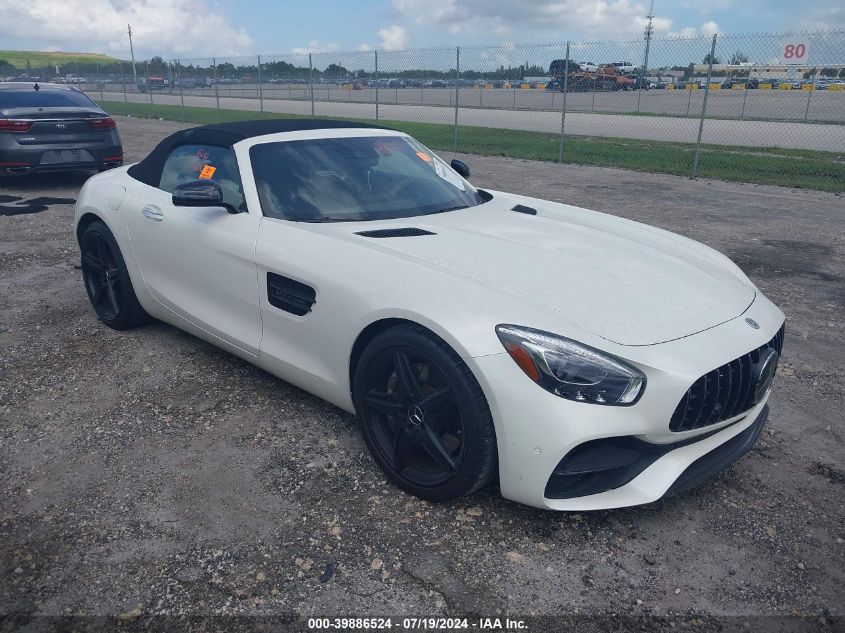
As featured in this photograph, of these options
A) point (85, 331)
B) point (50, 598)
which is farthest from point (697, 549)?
point (85, 331)

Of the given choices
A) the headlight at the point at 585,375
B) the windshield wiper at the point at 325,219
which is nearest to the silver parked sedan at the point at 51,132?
the windshield wiper at the point at 325,219

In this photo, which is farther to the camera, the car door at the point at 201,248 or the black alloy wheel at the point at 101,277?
the black alloy wheel at the point at 101,277

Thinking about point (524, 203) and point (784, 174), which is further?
point (784, 174)

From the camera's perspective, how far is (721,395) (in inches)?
104

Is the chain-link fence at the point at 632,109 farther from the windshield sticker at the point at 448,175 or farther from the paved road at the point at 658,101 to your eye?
the windshield sticker at the point at 448,175

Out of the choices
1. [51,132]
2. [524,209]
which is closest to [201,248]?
[524,209]

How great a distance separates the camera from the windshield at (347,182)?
3629mm

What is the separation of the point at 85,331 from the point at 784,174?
1116 centimetres

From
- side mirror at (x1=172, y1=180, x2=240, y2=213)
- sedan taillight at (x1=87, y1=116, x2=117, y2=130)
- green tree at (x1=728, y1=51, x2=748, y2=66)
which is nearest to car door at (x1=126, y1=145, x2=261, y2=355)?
side mirror at (x1=172, y1=180, x2=240, y2=213)

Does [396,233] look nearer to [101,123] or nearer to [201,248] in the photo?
[201,248]

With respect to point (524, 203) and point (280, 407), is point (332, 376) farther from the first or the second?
point (524, 203)

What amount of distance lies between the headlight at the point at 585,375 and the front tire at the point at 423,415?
24cm

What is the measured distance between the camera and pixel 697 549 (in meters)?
2.66

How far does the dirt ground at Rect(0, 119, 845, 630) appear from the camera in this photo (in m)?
2.41
